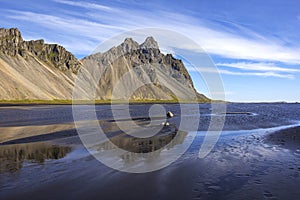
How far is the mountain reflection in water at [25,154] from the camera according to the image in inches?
606

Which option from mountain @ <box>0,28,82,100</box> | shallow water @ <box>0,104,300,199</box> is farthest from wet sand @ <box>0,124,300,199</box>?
mountain @ <box>0,28,82,100</box>

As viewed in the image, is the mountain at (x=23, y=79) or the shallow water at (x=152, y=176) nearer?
the shallow water at (x=152, y=176)

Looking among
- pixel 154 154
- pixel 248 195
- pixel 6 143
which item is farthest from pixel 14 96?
pixel 248 195

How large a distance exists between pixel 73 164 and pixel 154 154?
242 inches

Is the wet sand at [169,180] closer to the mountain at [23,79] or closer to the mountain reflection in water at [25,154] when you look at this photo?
the mountain reflection in water at [25,154]

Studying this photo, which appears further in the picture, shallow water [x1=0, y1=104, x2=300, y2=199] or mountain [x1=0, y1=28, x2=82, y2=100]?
mountain [x1=0, y1=28, x2=82, y2=100]

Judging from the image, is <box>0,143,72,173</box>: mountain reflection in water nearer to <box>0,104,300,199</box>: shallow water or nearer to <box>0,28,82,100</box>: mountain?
<box>0,104,300,199</box>: shallow water

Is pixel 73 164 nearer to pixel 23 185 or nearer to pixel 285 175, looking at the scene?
pixel 23 185

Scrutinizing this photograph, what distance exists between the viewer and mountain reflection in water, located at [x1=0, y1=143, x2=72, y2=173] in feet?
50.5

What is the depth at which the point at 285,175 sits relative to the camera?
571 inches

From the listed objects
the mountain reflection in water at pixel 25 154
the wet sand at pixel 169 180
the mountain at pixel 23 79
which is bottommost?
the wet sand at pixel 169 180

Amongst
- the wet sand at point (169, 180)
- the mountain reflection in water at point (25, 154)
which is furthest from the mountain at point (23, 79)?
the wet sand at point (169, 180)

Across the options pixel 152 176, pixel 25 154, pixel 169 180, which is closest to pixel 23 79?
pixel 25 154

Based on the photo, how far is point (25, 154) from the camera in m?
18.7
